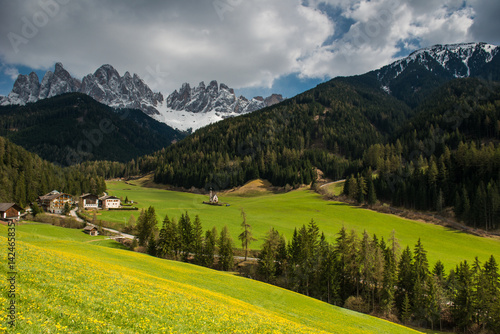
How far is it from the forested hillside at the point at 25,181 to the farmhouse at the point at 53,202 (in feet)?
11.3

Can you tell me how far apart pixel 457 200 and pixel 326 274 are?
7066 cm

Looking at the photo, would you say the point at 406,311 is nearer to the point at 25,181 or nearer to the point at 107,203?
the point at 107,203

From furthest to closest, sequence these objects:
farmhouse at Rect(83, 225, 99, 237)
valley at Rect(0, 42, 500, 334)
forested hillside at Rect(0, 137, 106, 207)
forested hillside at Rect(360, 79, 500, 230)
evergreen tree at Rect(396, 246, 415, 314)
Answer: forested hillside at Rect(0, 137, 106, 207)
forested hillside at Rect(360, 79, 500, 230)
farmhouse at Rect(83, 225, 99, 237)
evergreen tree at Rect(396, 246, 415, 314)
valley at Rect(0, 42, 500, 334)

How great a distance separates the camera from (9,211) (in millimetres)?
78125

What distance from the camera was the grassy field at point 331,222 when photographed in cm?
6800

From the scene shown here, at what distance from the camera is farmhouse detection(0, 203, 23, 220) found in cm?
7598

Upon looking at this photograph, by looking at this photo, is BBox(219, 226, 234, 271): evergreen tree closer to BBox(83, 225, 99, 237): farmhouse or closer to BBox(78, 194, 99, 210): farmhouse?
BBox(83, 225, 99, 237): farmhouse

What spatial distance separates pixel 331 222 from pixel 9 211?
4074 inches

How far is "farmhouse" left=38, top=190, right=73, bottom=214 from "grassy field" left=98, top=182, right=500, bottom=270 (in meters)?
19.1

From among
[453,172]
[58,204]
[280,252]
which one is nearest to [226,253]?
[280,252]

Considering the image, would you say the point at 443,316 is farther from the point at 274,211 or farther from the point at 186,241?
the point at 274,211

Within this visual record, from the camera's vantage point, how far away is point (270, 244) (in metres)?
56.7

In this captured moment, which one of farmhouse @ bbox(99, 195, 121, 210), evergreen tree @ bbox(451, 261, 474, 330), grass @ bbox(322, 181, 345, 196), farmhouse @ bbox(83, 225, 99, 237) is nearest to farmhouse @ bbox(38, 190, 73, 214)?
farmhouse @ bbox(99, 195, 121, 210)

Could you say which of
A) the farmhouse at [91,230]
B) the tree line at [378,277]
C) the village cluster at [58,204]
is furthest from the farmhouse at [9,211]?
the tree line at [378,277]
